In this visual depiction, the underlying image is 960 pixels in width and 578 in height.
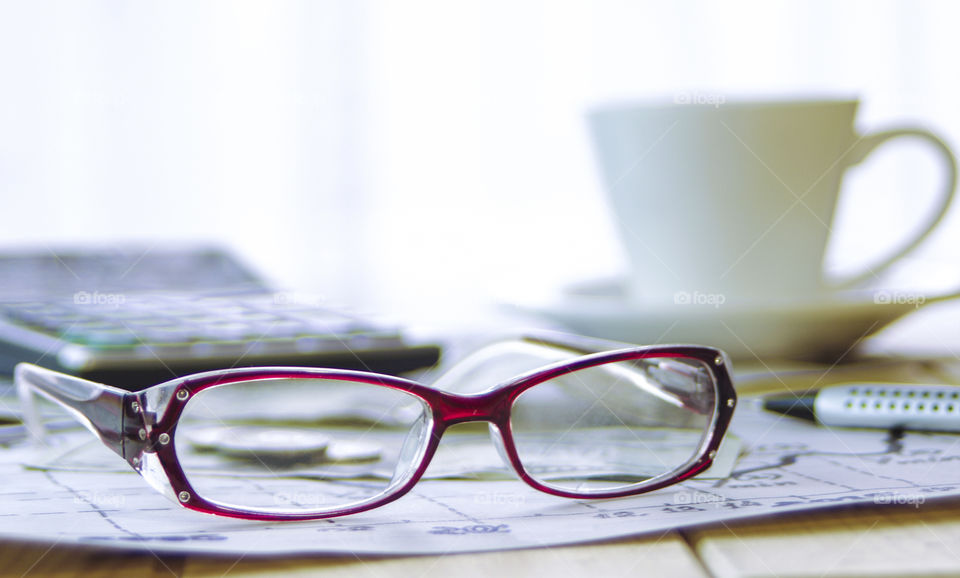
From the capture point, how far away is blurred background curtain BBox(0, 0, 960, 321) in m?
0.96

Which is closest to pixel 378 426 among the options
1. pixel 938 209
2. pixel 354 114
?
pixel 938 209

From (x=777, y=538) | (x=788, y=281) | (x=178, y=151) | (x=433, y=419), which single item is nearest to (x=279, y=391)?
(x=433, y=419)

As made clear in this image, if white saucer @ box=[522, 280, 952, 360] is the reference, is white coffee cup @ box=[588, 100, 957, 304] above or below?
above

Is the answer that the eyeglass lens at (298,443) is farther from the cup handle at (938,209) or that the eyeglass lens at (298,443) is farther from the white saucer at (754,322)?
the cup handle at (938,209)

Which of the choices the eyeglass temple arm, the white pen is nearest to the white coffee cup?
the white pen

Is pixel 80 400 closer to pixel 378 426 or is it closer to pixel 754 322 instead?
pixel 378 426

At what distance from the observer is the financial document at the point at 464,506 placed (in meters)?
0.22

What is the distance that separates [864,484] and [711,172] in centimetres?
25

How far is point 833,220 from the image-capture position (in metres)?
0.49

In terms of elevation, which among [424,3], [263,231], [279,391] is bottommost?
[263,231]

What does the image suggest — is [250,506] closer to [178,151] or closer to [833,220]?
[833,220]

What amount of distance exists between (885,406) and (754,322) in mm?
110

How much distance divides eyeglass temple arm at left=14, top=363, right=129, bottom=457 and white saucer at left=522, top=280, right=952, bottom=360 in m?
0.25

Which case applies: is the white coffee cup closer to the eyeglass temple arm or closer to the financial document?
the financial document
